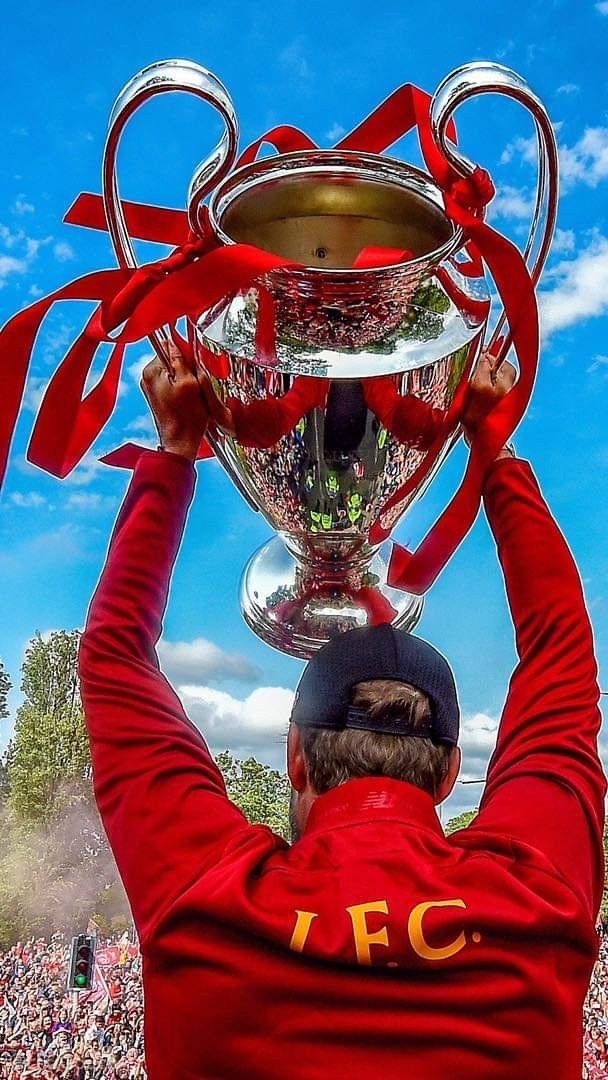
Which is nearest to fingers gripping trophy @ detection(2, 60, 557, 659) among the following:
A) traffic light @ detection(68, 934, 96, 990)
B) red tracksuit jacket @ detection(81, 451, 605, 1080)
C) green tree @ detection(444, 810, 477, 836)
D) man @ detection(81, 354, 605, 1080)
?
man @ detection(81, 354, 605, 1080)

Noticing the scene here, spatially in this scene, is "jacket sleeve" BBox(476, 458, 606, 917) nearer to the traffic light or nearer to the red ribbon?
the red ribbon

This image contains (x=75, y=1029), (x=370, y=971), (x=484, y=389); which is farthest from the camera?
(x=75, y=1029)

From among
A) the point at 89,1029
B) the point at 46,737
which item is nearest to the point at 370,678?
the point at 89,1029

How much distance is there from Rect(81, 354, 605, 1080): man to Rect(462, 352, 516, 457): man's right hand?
0.48ft

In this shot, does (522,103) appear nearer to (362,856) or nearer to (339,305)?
(339,305)

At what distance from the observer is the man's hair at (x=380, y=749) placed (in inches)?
29.1

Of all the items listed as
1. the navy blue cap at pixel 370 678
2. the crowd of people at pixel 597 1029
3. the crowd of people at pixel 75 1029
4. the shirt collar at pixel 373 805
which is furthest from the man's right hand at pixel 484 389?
the crowd of people at pixel 75 1029

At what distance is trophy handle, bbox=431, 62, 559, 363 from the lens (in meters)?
0.78

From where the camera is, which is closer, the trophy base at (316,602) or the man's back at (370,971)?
the man's back at (370,971)

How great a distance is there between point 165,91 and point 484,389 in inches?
14.2

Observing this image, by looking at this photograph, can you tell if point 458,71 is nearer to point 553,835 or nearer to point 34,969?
point 553,835

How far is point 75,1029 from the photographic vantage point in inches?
283

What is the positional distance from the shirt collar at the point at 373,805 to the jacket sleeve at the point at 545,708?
0.04 meters

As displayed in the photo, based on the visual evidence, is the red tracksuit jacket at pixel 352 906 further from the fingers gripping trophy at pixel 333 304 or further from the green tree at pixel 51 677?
the green tree at pixel 51 677
